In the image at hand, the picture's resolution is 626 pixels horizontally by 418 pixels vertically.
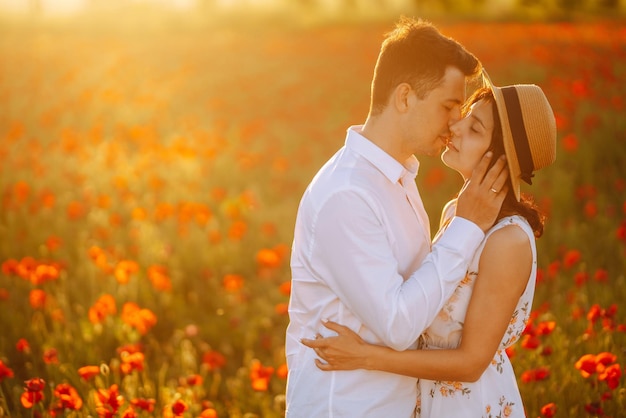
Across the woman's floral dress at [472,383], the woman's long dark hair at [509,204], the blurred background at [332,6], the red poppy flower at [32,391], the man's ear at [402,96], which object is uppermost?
the blurred background at [332,6]

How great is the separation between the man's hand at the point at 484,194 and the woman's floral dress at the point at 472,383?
0.27 ft

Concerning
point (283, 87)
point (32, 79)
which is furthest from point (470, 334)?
point (32, 79)

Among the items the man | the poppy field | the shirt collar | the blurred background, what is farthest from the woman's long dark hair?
the blurred background

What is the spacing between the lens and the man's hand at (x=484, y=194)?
2.68 m

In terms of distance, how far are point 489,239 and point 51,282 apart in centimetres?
391

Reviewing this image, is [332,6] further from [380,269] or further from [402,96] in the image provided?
[380,269]

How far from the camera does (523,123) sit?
2.74 meters

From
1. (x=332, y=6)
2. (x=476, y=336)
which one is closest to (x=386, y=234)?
(x=476, y=336)

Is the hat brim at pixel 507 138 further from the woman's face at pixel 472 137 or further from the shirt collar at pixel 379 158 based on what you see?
the shirt collar at pixel 379 158

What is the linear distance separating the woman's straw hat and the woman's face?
0.11m

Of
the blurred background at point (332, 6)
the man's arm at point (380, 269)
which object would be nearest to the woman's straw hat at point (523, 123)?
the man's arm at point (380, 269)

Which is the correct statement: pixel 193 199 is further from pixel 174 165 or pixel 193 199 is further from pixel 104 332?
pixel 104 332

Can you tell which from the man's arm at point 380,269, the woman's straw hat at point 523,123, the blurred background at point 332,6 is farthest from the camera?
the blurred background at point 332,6

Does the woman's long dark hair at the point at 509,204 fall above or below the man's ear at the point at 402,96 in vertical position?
below
